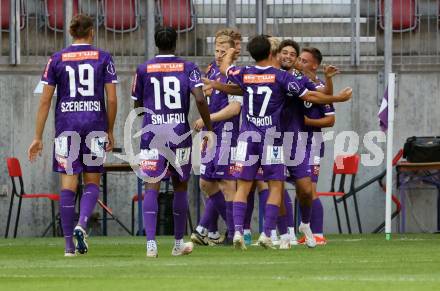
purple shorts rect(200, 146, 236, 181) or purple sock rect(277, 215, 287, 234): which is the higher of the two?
purple shorts rect(200, 146, 236, 181)

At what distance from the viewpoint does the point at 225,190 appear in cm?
1515

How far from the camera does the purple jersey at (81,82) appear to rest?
12.2m

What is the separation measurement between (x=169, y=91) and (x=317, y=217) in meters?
3.28

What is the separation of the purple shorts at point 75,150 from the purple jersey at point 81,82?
0.23ft

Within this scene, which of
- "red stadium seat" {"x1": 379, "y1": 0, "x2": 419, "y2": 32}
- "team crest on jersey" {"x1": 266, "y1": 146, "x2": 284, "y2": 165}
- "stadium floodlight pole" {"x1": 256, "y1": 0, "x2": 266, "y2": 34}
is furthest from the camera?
"red stadium seat" {"x1": 379, "y1": 0, "x2": 419, "y2": 32}

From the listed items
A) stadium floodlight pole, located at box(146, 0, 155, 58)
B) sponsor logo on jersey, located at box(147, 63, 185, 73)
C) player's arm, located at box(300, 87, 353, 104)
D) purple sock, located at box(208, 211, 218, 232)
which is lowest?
purple sock, located at box(208, 211, 218, 232)

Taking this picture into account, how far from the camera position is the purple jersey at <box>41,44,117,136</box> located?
12.2 metres

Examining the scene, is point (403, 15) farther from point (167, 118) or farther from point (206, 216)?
point (167, 118)

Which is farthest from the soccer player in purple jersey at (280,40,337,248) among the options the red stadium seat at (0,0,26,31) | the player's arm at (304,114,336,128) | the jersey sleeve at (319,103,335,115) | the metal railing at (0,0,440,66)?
the red stadium seat at (0,0,26,31)

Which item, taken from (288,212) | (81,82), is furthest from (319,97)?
(81,82)

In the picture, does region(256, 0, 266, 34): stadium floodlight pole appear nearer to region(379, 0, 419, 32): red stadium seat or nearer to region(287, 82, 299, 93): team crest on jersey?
region(379, 0, 419, 32): red stadium seat

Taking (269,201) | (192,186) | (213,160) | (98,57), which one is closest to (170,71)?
(98,57)

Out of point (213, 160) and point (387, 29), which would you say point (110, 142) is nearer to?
point (213, 160)

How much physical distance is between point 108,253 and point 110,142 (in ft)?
4.82
